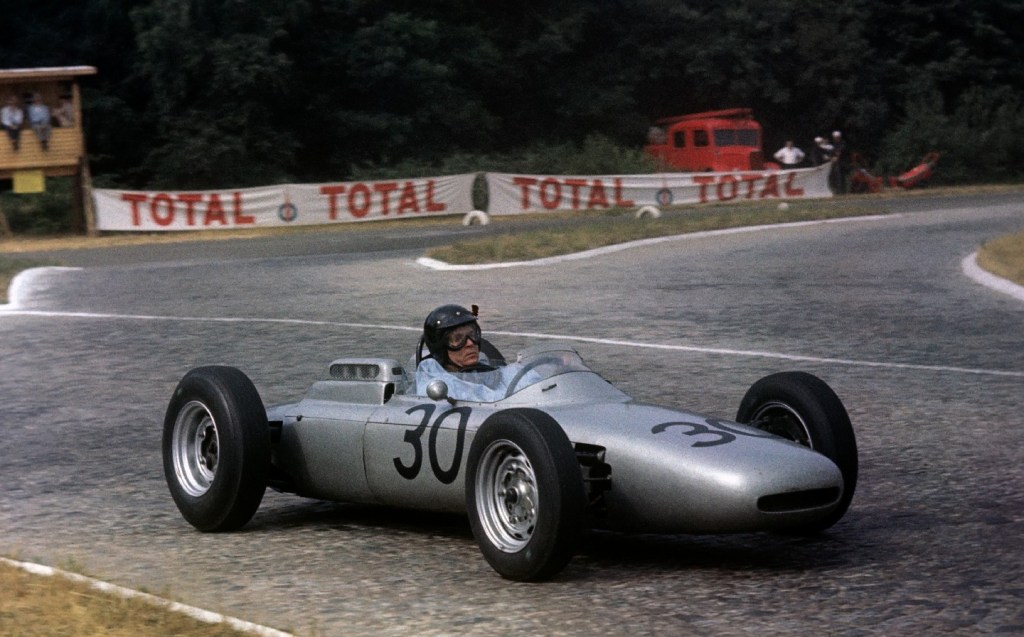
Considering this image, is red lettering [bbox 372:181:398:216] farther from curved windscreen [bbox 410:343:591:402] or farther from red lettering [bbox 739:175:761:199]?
curved windscreen [bbox 410:343:591:402]

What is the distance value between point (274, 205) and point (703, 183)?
1205 centimetres

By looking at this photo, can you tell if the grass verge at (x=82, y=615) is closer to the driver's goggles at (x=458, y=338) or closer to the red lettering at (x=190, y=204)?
the driver's goggles at (x=458, y=338)

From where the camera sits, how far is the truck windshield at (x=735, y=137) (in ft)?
151

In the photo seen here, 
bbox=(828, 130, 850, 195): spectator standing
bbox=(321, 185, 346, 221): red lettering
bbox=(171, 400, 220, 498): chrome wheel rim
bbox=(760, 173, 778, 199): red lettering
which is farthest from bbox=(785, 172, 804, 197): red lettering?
bbox=(171, 400, 220, 498): chrome wheel rim

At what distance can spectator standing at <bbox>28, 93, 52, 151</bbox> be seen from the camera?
33.8 metres

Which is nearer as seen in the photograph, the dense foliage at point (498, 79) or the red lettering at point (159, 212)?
the red lettering at point (159, 212)

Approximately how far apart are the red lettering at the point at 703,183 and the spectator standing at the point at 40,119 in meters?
16.7

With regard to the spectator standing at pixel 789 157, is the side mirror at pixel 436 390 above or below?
below

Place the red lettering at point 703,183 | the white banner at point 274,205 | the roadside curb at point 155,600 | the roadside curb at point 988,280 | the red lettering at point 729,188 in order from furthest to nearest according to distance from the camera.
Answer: the red lettering at point 729,188 → the red lettering at point 703,183 → the white banner at point 274,205 → the roadside curb at point 988,280 → the roadside curb at point 155,600

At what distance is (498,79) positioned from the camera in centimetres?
5412

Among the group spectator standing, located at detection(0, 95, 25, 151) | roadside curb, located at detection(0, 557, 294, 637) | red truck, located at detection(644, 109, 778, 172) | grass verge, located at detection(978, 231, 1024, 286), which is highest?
spectator standing, located at detection(0, 95, 25, 151)

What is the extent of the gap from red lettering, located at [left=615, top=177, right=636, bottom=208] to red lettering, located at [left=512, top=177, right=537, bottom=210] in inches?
94.9

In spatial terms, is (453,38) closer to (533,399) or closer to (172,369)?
(172,369)

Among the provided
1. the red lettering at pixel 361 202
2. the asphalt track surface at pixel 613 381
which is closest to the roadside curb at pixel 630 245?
the asphalt track surface at pixel 613 381
